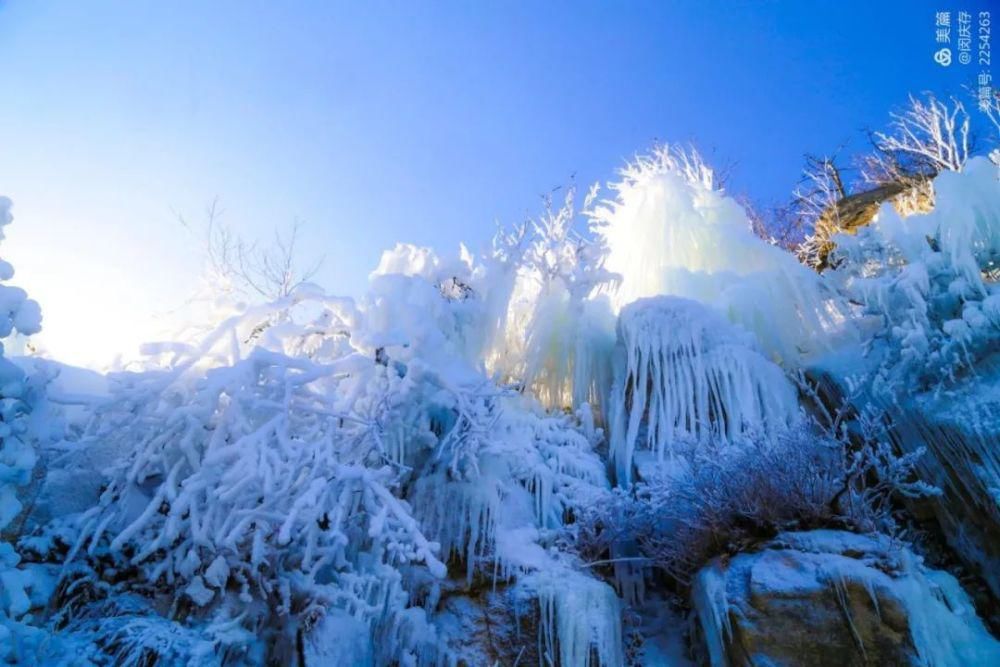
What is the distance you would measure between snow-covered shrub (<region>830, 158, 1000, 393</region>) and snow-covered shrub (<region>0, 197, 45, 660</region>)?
18.8ft

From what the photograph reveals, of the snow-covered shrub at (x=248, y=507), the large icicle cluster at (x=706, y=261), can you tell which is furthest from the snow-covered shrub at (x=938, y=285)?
the snow-covered shrub at (x=248, y=507)

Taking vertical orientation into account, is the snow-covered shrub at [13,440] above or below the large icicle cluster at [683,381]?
below

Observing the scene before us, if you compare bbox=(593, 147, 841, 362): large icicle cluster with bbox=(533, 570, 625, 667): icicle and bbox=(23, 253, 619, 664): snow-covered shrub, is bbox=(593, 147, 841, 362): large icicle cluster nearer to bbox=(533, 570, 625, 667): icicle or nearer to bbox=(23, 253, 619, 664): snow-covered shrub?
bbox=(23, 253, 619, 664): snow-covered shrub

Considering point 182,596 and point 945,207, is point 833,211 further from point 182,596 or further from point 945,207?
point 182,596

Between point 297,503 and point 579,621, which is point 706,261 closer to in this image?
point 579,621

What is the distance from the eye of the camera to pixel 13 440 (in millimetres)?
2369

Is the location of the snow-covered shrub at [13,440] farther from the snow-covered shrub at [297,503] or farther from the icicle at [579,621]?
the icicle at [579,621]

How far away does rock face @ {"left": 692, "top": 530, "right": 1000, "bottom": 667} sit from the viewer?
10.7ft

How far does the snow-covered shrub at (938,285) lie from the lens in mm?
4715

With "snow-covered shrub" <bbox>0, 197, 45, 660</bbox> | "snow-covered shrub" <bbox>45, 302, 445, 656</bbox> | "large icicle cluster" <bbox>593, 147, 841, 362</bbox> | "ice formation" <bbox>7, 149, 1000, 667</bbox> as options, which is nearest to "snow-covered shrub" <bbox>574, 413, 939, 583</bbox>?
"ice formation" <bbox>7, 149, 1000, 667</bbox>

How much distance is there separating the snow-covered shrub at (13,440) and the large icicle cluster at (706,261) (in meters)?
5.73

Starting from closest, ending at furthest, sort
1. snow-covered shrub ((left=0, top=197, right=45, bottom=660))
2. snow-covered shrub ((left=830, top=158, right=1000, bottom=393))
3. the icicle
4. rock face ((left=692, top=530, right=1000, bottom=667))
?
snow-covered shrub ((left=0, top=197, right=45, bottom=660)) < rock face ((left=692, top=530, right=1000, bottom=667)) < the icicle < snow-covered shrub ((left=830, top=158, right=1000, bottom=393))

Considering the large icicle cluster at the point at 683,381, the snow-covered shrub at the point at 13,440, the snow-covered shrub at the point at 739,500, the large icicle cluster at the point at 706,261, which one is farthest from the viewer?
the large icicle cluster at the point at 706,261

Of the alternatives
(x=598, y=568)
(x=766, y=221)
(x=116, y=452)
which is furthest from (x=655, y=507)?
(x=766, y=221)
